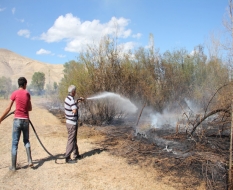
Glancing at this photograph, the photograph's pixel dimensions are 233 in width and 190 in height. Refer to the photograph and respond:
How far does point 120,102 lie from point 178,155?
21.8 ft

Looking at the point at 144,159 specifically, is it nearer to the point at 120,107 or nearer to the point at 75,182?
the point at 75,182

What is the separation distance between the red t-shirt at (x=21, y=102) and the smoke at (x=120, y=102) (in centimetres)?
640

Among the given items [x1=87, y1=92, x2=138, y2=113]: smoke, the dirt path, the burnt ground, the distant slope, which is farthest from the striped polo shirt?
the distant slope

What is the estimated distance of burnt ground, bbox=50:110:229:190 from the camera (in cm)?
475

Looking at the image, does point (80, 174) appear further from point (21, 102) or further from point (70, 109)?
point (21, 102)

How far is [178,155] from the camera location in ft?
20.6

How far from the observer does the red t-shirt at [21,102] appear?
5.06 meters

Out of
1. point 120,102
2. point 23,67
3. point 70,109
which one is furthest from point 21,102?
point 23,67

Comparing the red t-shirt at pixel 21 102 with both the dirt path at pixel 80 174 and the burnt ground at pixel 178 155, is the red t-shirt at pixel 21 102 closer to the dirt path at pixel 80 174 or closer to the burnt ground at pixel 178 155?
the dirt path at pixel 80 174

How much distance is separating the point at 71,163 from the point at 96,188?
1.54 meters

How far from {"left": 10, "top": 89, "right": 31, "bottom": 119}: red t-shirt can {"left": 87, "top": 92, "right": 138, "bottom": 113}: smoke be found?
6396 millimetres

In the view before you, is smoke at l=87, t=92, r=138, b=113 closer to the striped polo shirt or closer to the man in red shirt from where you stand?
the striped polo shirt

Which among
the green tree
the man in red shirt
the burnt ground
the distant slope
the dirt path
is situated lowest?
the dirt path

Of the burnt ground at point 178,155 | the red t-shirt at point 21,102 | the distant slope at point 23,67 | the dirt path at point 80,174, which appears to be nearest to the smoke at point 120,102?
the burnt ground at point 178,155
